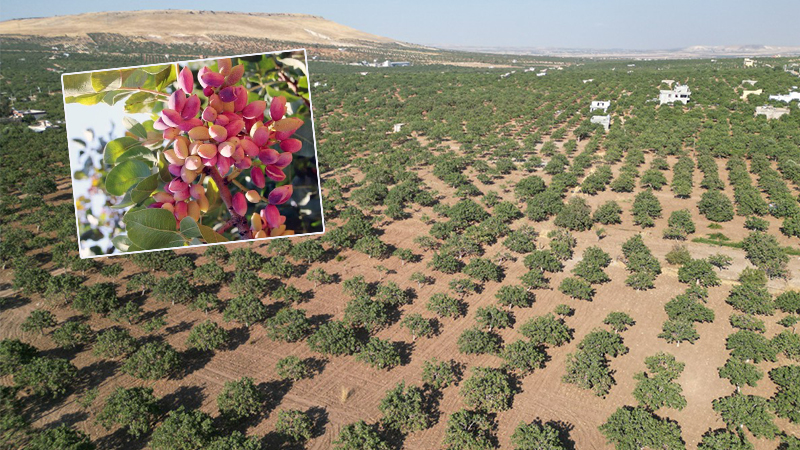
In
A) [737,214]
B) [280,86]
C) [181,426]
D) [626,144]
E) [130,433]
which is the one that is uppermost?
[280,86]

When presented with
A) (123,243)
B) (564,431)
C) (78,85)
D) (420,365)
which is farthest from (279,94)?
(564,431)

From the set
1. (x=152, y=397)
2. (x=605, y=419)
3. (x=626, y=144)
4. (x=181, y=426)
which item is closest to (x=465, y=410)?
(x=605, y=419)

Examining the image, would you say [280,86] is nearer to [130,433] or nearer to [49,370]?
[130,433]

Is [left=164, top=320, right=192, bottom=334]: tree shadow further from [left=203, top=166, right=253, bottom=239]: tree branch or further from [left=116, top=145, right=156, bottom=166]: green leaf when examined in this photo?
[left=116, top=145, right=156, bottom=166]: green leaf

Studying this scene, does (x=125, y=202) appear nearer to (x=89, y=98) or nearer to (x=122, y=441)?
(x=89, y=98)

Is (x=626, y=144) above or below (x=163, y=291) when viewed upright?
above

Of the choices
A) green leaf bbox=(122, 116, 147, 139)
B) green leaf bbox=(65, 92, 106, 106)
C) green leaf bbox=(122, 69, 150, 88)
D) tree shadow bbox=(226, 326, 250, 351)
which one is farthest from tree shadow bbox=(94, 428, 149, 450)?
green leaf bbox=(122, 69, 150, 88)

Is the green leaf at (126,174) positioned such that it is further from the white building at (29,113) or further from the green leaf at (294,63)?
the white building at (29,113)
